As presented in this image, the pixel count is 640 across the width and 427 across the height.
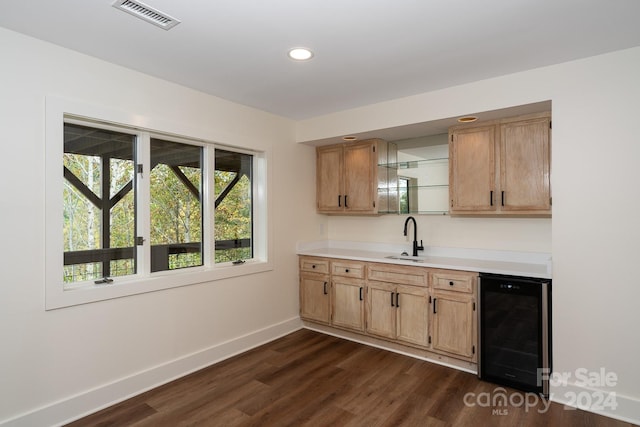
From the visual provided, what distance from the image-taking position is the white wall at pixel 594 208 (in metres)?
2.49

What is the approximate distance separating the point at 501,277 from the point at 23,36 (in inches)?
153

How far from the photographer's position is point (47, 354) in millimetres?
2395

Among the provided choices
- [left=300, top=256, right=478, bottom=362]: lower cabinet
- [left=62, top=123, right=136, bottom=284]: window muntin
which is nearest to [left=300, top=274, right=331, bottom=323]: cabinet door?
[left=300, top=256, right=478, bottom=362]: lower cabinet

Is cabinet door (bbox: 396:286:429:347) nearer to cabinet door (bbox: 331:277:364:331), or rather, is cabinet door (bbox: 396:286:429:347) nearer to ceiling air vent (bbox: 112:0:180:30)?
cabinet door (bbox: 331:277:364:331)

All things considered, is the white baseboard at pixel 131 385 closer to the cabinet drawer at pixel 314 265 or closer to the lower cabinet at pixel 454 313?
the cabinet drawer at pixel 314 265

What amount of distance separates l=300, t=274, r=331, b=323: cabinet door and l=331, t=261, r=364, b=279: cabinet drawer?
0.17m

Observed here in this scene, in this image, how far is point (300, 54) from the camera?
8.42ft

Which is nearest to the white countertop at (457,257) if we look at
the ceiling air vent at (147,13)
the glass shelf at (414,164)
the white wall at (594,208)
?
the white wall at (594,208)

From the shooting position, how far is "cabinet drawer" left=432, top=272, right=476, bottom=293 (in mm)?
3125

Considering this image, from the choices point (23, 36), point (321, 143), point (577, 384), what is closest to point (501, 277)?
point (577, 384)

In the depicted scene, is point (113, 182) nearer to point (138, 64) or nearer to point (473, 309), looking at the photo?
point (138, 64)

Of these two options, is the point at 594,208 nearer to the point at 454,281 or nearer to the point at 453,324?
the point at 454,281

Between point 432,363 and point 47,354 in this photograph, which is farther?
point 432,363

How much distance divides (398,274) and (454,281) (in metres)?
0.56
